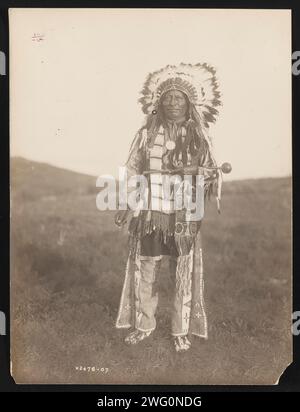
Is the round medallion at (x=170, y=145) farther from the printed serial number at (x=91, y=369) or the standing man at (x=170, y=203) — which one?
the printed serial number at (x=91, y=369)

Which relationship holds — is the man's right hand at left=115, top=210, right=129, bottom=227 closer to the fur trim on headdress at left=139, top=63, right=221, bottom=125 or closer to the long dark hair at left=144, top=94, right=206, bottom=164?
the long dark hair at left=144, top=94, right=206, bottom=164

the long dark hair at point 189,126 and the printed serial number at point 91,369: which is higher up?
the long dark hair at point 189,126

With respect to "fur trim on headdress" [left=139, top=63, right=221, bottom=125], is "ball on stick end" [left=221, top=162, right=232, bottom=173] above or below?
below

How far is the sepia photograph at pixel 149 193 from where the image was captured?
3.17 m

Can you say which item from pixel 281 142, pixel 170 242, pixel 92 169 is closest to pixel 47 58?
pixel 92 169

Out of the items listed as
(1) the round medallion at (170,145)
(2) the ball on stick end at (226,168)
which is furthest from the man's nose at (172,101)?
(2) the ball on stick end at (226,168)

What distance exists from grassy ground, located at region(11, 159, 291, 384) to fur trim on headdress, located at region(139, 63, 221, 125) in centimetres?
61

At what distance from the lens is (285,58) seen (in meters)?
3.21

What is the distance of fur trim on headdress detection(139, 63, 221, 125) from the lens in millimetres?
3156

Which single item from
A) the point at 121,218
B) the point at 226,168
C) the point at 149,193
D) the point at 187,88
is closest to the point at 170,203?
the point at 149,193

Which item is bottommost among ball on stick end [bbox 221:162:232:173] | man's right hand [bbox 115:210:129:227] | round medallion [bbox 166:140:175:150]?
man's right hand [bbox 115:210:129:227]

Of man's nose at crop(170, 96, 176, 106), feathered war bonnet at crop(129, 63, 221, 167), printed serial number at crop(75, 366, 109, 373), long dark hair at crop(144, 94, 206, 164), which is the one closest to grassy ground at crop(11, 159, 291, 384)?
printed serial number at crop(75, 366, 109, 373)

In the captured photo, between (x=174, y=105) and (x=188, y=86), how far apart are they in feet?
0.54
